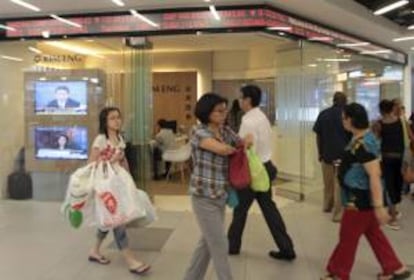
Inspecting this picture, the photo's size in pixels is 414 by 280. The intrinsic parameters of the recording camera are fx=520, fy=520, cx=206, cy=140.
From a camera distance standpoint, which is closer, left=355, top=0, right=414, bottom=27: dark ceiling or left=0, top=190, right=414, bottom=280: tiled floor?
left=0, top=190, right=414, bottom=280: tiled floor

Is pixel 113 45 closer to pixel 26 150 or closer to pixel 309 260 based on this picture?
pixel 26 150

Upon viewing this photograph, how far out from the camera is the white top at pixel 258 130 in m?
4.48

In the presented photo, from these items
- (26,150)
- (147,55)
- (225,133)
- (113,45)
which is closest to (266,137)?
(225,133)

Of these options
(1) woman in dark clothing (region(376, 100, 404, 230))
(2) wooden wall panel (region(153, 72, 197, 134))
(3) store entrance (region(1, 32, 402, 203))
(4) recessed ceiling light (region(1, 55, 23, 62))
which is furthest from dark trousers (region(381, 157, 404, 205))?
(2) wooden wall panel (region(153, 72, 197, 134))

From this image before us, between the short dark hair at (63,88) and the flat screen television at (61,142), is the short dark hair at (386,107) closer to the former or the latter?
the flat screen television at (61,142)

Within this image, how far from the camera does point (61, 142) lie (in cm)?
777

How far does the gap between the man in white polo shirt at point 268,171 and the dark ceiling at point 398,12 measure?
434 centimetres

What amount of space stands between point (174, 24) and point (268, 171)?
3365 millimetres

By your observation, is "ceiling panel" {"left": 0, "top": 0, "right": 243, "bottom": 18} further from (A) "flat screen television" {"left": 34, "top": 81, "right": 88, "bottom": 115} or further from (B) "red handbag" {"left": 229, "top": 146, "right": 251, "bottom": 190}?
(B) "red handbag" {"left": 229, "top": 146, "right": 251, "bottom": 190}

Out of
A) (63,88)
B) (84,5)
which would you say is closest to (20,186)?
(63,88)

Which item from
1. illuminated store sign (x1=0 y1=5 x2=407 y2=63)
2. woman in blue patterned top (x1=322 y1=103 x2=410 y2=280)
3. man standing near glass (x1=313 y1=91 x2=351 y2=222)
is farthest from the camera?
illuminated store sign (x1=0 y1=5 x2=407 y2=63)

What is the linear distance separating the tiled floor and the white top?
1002 millimetres

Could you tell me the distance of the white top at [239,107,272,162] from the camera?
177 inches

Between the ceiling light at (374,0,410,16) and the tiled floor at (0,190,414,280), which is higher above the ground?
the ceiling light at (374,0,410,16)
